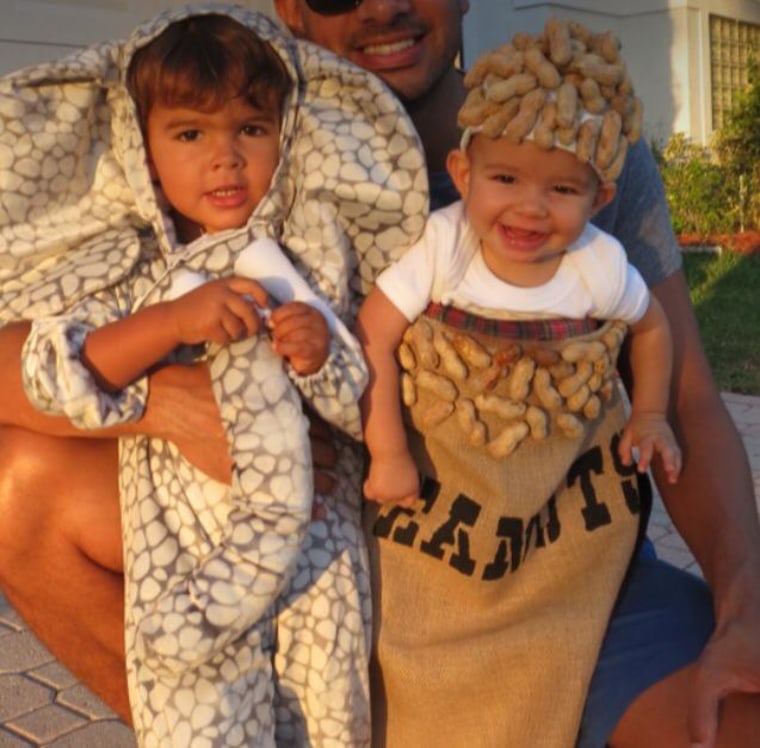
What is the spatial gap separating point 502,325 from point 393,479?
315mm

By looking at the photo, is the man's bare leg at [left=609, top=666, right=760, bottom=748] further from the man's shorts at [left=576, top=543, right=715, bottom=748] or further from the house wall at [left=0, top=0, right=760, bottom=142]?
the house wall at [left=0, top=0, right=760, bottom=142]

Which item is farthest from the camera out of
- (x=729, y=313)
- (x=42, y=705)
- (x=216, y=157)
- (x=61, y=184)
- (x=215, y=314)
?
(x=729, y=313)

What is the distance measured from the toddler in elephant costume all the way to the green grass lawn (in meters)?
5.89

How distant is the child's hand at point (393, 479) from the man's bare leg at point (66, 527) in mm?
533

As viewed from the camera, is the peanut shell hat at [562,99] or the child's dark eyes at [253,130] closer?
the peanut shell hat at [562,99]

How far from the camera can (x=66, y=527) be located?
2.45 m

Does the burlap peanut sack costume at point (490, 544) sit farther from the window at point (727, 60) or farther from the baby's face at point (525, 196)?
the window at point (727, 60)

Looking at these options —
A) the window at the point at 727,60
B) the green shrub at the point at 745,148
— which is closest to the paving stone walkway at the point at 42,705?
the green shrub at the point at 745,148

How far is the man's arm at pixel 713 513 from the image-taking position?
216 cm

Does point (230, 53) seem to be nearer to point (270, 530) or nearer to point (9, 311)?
point (9, 311)

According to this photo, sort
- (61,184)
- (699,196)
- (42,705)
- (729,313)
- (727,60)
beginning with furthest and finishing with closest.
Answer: (727,60)
(699,196)
(729,313)
(42,705)
(61,184)

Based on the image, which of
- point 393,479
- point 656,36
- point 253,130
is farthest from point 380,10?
point 656,36

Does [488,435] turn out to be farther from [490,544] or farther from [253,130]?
[253,130]

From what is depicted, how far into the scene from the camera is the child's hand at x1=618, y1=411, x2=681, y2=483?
228 cm
